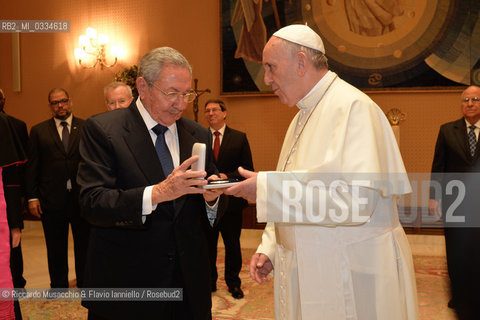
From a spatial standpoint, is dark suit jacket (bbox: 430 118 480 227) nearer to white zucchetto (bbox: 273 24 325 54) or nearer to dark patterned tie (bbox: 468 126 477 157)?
dark patterned tie (bbox: 468 126 477 157)

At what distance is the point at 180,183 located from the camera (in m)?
1.92

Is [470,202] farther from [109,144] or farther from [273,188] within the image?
[109,144]

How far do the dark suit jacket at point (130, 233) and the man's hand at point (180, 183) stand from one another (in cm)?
17

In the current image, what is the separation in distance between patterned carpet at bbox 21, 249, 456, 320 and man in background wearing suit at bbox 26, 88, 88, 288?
1.61 ft

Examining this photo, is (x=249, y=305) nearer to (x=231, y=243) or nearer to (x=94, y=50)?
(x=231, y=243)

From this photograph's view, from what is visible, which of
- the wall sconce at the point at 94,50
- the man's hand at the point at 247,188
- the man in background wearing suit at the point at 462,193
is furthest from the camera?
the wall sconce at the point at 94,50

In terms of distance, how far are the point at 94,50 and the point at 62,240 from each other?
18.6ft

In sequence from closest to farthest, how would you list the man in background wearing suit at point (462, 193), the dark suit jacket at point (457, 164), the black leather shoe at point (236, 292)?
the man in background wearing suit at point (462, 193)
the dark suit jacket at point (457, 164)
the black leather shoe at point (236, 292)

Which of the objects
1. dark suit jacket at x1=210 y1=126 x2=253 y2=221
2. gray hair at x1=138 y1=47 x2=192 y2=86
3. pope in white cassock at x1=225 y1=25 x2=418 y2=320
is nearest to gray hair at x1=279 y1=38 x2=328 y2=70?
pope in white cassock at x1=225 y1=25 x2=418 y2=320

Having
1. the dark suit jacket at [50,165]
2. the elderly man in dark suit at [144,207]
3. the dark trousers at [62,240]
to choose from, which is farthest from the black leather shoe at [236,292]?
the elderly man in dark suit at [144,207]

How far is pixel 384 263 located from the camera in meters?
2.07

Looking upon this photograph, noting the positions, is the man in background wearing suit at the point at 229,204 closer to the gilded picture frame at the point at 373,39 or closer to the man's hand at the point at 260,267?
the man's hand at the point at 260,267

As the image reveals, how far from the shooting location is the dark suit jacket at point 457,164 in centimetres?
464

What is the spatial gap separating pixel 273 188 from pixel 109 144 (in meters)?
0.84
